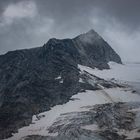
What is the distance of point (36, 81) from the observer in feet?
531

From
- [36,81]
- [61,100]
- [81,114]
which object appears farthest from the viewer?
[36,81]

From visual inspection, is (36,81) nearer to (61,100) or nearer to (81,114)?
(61,100)

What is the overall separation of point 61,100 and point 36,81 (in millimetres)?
24474

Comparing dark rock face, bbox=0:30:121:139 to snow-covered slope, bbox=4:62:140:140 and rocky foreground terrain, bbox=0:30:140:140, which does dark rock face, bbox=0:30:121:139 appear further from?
snow-covered slope, bbox=4:62:140:140

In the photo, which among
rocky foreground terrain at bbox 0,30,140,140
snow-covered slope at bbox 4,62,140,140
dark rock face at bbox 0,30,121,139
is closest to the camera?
snow-covered slope at bbox 4,62,140,140

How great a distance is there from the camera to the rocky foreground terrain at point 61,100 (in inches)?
4277

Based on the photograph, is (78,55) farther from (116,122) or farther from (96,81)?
(116,122)

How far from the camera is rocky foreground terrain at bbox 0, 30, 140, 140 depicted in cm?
10862

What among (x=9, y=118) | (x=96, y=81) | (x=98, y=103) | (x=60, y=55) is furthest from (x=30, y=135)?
(x=60, y=55)

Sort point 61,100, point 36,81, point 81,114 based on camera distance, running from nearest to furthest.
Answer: point 81,114 → point 61,100 → point 36,81

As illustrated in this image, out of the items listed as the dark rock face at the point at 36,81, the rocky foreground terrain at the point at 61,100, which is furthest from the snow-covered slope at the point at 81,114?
the dark rock face at the point at 36,81

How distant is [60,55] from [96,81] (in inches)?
1276

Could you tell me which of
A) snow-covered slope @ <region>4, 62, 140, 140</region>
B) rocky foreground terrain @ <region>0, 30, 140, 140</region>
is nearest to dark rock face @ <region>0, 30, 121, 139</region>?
rocky foreground terrain @ <region>0, 30, 140, 140</region>

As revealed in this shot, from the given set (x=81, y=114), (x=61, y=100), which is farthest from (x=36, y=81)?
(x=81, y=114)
